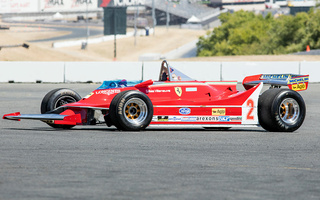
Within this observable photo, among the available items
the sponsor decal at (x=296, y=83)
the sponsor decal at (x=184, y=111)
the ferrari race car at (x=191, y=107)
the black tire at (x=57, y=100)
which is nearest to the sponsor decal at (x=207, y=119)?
the ferrari race car at (x=191, y=107)

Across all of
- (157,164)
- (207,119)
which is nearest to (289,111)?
(207,119)

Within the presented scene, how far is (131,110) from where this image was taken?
35.9ft

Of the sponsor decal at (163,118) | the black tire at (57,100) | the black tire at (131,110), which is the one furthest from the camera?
the black tire at (57,100)

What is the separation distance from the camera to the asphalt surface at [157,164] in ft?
19.6

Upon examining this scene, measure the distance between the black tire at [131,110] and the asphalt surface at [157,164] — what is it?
0.77ft

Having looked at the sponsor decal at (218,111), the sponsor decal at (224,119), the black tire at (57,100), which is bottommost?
the sponsor decal at (224,119)

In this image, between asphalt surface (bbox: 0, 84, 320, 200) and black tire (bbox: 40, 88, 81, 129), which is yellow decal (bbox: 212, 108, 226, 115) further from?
black tire (bbox: 40, 88, 81, 129)

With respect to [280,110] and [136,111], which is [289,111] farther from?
[136,111]

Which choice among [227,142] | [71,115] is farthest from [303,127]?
[71,115]

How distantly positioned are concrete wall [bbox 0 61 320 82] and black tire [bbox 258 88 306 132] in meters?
19.9

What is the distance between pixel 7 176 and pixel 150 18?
15819 centimetres

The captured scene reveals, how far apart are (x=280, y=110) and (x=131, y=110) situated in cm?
273

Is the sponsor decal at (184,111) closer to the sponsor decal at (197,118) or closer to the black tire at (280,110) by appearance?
the sponsor decal at (197,118)

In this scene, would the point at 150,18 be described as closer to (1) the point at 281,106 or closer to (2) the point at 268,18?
(2) the point at 268,18
